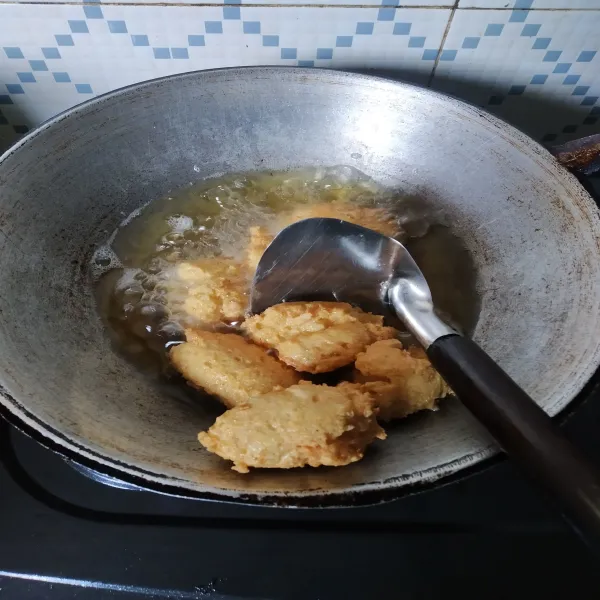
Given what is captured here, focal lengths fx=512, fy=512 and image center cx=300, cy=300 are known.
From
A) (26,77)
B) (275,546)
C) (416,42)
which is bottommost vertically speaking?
(275,546)

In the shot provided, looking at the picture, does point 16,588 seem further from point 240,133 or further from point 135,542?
point 240,133

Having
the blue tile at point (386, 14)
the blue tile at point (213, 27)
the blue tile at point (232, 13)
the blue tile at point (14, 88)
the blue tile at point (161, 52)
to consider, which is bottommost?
the blue tile at point (14, 88)

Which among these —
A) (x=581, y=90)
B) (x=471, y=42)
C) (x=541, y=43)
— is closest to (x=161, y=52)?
(x=471, y=42)

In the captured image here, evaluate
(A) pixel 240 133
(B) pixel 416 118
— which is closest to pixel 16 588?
(A) pixel 240 133

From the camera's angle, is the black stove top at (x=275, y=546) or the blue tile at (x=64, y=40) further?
the blue tile at (x=64, y=40)

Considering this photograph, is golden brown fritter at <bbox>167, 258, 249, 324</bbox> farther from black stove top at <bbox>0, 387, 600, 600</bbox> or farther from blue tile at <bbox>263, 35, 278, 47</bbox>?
blue tile at <bbox>263, 35, 278, 47</bbox>

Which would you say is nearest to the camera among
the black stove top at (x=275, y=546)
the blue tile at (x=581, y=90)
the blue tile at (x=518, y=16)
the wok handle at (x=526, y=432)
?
the wok handle at (x=526, y=432)

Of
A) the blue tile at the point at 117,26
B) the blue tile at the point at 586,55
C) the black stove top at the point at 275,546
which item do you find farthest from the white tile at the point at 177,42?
the black stove top at the point at 275,546

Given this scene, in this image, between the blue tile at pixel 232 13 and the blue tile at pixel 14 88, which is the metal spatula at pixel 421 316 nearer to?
the blue tile at pixel 232 13

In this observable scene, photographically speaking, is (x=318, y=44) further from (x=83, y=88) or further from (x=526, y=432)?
(x=526, y=432)
